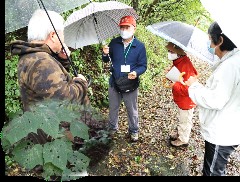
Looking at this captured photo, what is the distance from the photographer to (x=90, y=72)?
700 centimetres

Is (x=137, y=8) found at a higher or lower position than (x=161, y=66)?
higher

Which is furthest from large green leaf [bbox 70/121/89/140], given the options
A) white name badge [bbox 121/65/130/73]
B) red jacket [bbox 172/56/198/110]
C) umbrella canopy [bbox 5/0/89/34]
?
red jacket [bbox 172/56/198/110]

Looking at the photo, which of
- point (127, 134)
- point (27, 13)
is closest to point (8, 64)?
point (27, 13)

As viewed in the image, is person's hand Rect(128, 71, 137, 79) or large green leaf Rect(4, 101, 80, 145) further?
person's hand Rect(128, 71, 137, 79)

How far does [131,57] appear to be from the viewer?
481cm

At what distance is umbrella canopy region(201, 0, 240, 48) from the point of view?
8.82ft

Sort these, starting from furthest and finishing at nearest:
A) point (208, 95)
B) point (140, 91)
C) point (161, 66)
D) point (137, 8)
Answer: point (161, 66)
point (137, 8)
point (140, 91)
point (208, 95)

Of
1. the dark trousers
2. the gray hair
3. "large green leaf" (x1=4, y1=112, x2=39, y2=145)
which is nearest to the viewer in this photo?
"large green leaf" (x1=4, y1=112, x2=39, y2=145)

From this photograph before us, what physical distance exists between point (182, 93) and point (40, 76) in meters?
2.78

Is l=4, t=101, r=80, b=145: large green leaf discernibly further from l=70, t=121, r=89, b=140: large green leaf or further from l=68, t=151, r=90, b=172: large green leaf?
l=68, t=151, r=90, b=172: large green leaf

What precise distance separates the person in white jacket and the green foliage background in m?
1.08

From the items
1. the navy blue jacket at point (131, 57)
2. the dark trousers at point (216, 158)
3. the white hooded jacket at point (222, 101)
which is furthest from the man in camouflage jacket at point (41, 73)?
the navy blue jacket at point (131, 57)

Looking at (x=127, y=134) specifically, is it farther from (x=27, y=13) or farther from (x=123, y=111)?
(x=27, y=13)

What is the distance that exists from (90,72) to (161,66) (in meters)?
4.08
